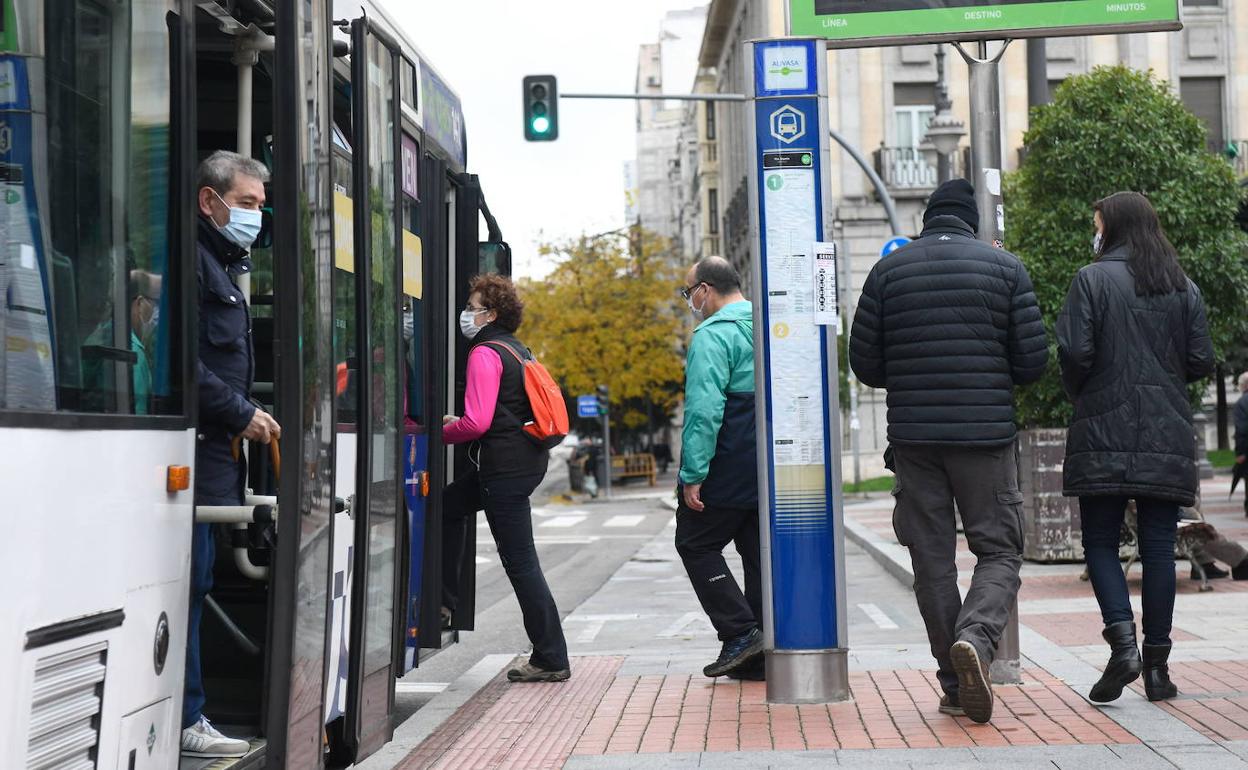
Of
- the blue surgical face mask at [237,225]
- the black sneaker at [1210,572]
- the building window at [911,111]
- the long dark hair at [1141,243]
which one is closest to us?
the blue surgical face mask at [237,225]

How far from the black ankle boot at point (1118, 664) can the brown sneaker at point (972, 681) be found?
2.17 feet

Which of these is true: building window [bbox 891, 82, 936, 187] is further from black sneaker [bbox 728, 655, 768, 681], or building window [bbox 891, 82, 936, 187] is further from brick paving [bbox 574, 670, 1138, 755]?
brick paving [bbox 574, 670, 1138, 755]

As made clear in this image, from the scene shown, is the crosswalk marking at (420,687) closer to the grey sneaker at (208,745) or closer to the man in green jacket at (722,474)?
the man in green jacket at (722,474)

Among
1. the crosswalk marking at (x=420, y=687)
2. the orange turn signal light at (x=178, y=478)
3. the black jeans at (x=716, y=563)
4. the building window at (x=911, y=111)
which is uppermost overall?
the building window at (x=911, y=111)

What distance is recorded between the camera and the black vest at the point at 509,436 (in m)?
8.16

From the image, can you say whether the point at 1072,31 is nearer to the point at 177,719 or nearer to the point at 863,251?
the point at 177,719

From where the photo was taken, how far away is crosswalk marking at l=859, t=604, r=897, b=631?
38.4 ft

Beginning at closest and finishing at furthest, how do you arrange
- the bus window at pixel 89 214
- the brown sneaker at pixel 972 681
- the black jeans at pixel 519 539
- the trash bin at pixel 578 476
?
1. the bus window at pixel 89 214
2. the brown sneaker at pixel 972 681
3. the black jeans at pixel 519 539
4. the trash bin at pixel 578 476

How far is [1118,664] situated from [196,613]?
3.73 meters

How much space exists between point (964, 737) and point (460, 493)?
2990 mm

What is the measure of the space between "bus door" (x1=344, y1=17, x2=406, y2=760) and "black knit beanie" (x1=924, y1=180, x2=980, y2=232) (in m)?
2.27

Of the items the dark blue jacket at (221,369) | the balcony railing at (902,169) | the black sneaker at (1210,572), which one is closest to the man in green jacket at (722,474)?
the dark blue jacket at (221,369)

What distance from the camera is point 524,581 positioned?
8258mm

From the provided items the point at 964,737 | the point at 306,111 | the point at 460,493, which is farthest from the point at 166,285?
the point at 460,493
